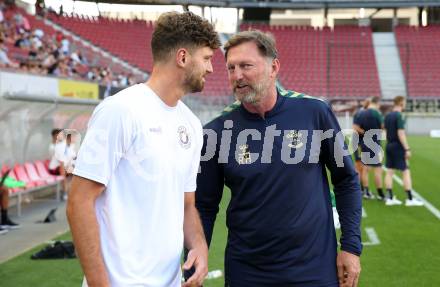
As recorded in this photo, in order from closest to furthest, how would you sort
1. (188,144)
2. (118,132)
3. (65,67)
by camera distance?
(118,132), (188,144), (65,67)

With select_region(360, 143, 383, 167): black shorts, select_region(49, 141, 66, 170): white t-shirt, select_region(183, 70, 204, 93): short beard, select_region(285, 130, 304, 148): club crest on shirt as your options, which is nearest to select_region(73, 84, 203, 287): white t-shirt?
select_region(183, 70, 204, 93): short beard

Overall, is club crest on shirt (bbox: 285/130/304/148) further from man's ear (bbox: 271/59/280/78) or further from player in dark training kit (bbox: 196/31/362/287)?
man's ear (bbox: 271/59/280/78)

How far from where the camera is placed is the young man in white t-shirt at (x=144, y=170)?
2.37 m

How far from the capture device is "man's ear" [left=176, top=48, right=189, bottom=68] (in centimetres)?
262

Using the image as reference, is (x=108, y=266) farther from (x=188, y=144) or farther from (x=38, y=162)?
(x=38, y=162)

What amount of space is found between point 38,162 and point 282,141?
450 inches

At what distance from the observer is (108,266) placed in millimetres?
2449

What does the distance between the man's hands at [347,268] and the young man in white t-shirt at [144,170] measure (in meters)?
0.96

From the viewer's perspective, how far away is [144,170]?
2477 millimetres

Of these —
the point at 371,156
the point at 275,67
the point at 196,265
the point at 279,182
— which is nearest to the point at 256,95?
the point at 275,67

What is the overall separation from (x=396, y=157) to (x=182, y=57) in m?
10.3

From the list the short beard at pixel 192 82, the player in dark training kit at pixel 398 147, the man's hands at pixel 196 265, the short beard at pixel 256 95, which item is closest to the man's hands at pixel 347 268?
the man's hands at pixel 196 265

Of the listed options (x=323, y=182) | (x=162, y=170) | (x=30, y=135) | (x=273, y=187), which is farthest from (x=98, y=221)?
(x=30, y=135)

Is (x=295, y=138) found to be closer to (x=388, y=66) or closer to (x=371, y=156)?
(x=371, y=156)
